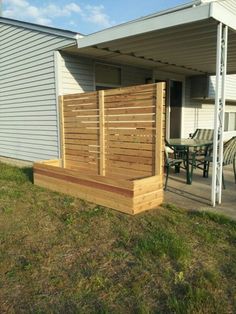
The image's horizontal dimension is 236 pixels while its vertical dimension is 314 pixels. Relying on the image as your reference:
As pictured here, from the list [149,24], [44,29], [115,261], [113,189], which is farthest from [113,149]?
[44,29]

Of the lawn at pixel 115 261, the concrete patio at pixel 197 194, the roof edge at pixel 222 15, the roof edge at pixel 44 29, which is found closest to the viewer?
the lawn at pixel 115 261

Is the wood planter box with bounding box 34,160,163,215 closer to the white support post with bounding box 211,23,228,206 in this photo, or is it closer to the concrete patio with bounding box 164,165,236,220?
the concrete patio with bounding box 164,165,236,220

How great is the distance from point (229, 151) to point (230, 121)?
35.1 feet

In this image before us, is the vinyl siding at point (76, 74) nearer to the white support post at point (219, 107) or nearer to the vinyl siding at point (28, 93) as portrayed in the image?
the vinyl siding at point (28, 93)

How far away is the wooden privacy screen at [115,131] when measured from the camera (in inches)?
180

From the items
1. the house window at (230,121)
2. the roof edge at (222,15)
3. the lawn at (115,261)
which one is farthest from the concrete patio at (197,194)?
the house window at (230,121)

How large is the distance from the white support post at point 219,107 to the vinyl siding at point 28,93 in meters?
3.22

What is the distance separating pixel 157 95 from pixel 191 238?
2.01 m

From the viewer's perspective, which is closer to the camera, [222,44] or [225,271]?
[225,271]

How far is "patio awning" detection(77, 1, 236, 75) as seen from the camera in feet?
14.5

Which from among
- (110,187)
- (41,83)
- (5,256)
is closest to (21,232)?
(5,256)

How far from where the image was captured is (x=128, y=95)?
4867mm

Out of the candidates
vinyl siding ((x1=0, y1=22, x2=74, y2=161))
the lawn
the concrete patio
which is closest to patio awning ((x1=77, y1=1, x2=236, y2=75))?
vinyl siding ((x1=0, y1=22, x2=74, y2=161))

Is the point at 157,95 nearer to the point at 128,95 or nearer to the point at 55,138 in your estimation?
the point at 128,95
